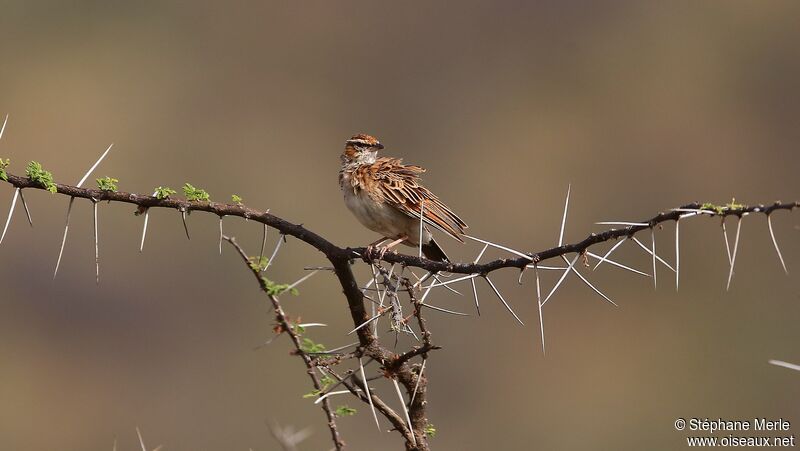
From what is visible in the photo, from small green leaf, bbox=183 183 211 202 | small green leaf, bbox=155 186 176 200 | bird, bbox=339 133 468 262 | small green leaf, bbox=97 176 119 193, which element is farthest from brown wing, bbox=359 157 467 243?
small green leaf, bbox=97 176 119 193

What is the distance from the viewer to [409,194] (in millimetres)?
6621

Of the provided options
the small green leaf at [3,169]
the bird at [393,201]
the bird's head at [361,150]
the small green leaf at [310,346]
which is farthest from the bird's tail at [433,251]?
the small green leaf at [3,169]

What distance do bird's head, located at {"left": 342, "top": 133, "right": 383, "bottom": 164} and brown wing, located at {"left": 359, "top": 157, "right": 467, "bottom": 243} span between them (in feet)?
0.49

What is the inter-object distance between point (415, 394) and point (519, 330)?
21.0 meters

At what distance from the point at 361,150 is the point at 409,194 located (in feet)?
2.91

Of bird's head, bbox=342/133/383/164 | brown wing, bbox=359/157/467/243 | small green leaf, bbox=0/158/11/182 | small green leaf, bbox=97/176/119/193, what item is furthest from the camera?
bird's head, bbox=342/133/383/164

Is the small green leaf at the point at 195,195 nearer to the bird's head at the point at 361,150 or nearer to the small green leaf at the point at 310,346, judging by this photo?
the small green leaf at the point at 310,346

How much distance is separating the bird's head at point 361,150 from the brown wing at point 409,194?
0.15 m

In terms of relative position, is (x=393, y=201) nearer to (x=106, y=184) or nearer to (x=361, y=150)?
(x=361, y=150)

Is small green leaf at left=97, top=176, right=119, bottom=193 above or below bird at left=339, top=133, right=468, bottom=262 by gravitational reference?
below

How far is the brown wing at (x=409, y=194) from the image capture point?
241 inches

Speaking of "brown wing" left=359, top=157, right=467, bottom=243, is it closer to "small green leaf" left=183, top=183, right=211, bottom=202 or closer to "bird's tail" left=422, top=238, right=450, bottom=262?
"bird's tail" left=422, top=238, right=450, bottom=262

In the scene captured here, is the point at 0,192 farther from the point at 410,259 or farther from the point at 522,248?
the point at 410,259

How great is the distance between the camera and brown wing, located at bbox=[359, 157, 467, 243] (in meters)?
6.13
